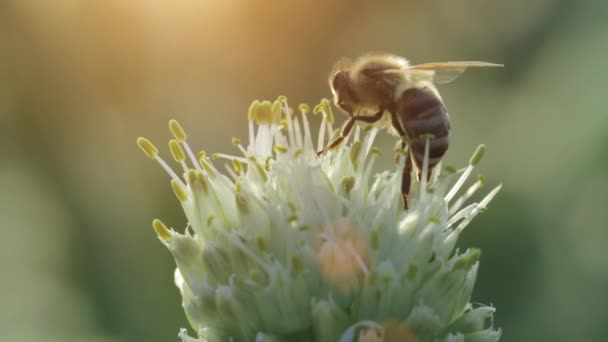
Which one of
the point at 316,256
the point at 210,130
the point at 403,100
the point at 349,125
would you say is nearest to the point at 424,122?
the point at 403,100

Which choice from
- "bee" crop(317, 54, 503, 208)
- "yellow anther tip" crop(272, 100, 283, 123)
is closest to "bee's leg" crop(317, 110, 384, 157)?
"bee" crop(317, 54, 503, 208)

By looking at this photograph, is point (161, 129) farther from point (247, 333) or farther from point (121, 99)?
point (247, 333)

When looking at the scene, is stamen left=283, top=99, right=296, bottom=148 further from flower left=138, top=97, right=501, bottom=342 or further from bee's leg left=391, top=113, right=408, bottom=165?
bee's leg left=391, top=113, right=408, bottom=165

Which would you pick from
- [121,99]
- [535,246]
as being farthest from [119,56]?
[535,246]

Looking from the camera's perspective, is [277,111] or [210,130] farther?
[210,130]

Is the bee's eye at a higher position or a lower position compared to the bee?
higher

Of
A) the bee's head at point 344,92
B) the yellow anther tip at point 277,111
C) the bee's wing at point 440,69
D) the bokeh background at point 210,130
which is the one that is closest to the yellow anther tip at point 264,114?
the yellow anther tip at point 277,111

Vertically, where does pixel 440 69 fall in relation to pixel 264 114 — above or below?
below

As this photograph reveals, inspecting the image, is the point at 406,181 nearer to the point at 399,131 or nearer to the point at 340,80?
the point at 399,131

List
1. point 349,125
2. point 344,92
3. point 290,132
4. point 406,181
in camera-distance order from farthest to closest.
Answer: point 344,92, point 349,125, point 290,132, point 406,181
